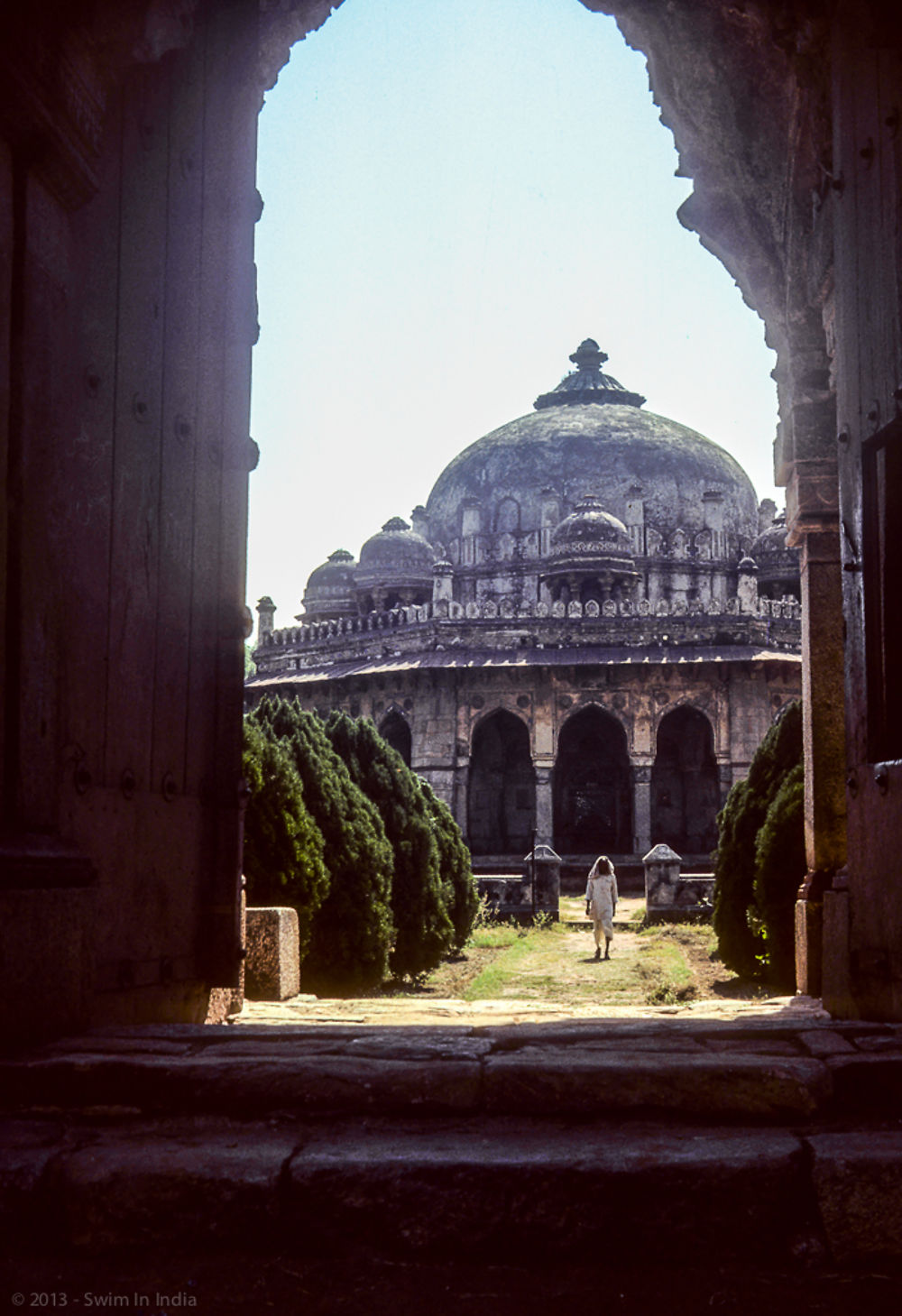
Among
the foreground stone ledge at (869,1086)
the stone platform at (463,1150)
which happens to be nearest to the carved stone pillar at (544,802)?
the stone platform at (463,1150)

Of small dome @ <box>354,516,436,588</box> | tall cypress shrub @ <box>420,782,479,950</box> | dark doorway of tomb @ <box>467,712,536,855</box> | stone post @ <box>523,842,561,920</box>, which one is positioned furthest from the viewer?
small dome @ <box>354,516,436,588</box>

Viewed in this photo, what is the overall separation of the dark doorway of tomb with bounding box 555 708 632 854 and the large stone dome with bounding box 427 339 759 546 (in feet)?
23.4

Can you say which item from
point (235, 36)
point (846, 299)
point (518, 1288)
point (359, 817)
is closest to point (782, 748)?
point (359, 817)

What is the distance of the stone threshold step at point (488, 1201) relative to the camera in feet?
7.70

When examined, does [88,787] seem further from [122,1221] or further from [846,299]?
[846,299]

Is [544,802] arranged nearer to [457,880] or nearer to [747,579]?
[747,579]

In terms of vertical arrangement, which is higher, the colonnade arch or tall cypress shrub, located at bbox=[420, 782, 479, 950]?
the colonnade arch

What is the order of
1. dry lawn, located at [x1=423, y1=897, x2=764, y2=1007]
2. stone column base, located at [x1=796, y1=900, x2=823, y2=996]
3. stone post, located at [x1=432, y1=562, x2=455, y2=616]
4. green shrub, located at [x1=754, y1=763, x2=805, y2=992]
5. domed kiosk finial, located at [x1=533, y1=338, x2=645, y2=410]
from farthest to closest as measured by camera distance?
domed kiosk finial, located at [x1=533, y1=338, x2=645, y2=410], stone post, located at [x1=432, y1=562, x2=455, y2=616], dry lawn, located at [x1=423, y1=897, x2=764, y2=1007], green shrub, located at [x1=754, y1=763, x2=805, y2=992], stone column base, located at [x1=796, y1=900, x2=823, y2=996]

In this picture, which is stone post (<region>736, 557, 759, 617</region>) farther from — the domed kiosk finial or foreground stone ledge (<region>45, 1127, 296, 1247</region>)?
foreground stone ledge (<region>45, 1127, 296, 1247</region>)

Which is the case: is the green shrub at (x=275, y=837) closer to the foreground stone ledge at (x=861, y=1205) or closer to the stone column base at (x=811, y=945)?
the stone column base at (x=811, y=945)

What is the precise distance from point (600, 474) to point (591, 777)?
9279 millimetres

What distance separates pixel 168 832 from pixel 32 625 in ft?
3.60

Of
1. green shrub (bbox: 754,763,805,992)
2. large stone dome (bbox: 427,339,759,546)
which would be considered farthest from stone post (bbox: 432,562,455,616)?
green shrub (bbox: 754,763,805,992)

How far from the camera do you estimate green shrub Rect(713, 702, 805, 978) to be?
10.1 meters
